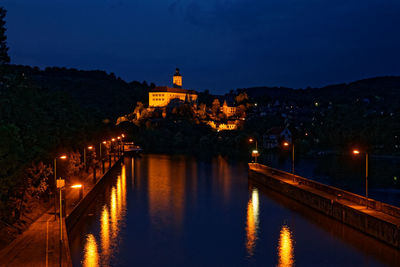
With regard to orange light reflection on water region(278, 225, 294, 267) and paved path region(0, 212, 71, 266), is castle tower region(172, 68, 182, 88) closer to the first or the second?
orange light reflection on water region(278, 225, 294, 267)

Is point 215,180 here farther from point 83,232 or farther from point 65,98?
point 83,232

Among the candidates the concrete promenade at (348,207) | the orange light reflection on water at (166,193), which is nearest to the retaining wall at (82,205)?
the orange light reflection on water at (166,193)

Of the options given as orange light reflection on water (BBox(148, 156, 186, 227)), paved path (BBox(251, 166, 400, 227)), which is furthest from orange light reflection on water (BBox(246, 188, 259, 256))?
orange light reflection on water (BBox(148, 156, 186, 227))

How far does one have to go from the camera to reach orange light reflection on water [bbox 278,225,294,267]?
25.6m

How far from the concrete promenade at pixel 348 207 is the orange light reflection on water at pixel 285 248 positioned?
4.61m

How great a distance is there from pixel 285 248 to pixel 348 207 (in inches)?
274

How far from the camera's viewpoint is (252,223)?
3547 centimetres

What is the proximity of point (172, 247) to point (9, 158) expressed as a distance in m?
12.3

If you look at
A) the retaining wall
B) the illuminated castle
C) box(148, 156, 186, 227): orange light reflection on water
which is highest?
the illuminated castle

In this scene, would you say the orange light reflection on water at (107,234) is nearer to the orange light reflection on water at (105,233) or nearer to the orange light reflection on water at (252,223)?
the orange light reflection on water at (105,233)

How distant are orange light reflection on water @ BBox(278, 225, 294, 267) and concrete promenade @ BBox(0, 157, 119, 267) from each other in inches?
499

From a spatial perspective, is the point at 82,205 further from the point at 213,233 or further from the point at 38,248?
the point at 38,248

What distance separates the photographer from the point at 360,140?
4328 inches

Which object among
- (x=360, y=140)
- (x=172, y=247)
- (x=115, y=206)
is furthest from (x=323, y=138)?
(x=172, y=247)
